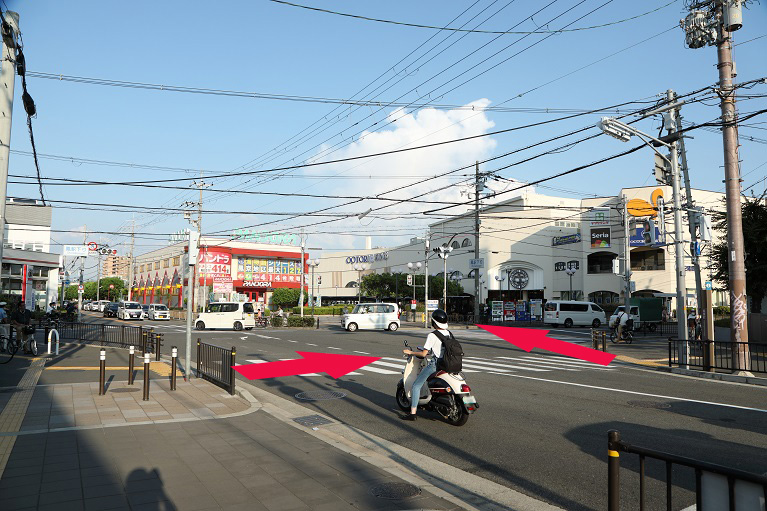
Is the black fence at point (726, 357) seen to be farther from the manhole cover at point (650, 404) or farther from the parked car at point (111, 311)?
the parked car at point (111, 311)

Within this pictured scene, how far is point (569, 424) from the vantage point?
29.0ft

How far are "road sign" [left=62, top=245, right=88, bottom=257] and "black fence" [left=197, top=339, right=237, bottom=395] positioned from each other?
3200cm

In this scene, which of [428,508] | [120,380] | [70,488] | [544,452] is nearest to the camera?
[428,508]

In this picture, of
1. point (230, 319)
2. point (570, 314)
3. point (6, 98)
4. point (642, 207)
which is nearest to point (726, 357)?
point (6, 98)

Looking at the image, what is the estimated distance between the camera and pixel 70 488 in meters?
5.48

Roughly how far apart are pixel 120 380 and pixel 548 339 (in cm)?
2339

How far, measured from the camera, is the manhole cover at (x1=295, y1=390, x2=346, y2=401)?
37.6 feet

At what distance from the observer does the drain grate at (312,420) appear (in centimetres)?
896

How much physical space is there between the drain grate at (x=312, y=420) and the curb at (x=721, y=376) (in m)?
11.6

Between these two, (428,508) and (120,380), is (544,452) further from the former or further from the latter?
(120,380)

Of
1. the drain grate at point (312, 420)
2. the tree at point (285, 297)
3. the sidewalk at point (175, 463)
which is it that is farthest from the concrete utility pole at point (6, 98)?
the tree at point (285, 297)

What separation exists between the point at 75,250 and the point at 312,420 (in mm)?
38035

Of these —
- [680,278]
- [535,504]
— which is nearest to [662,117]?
[680,278]

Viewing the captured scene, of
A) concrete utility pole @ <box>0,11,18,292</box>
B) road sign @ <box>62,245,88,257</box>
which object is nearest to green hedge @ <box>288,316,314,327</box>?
road sign @ <box>62,245,88,257</box>
